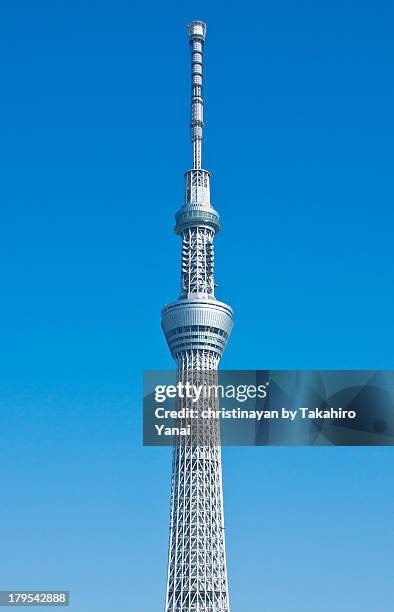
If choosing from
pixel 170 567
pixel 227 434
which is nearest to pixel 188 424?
pixel 170 567

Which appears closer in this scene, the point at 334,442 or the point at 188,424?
the point at 334,442

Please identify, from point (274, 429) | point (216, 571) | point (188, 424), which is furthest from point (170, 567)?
point (274, 429)

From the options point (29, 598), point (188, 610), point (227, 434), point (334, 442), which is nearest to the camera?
point (29, 598)

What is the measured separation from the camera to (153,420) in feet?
371

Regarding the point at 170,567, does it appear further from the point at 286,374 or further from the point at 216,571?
the point at 286,374

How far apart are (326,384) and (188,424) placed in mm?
86399

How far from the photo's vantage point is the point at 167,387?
370 ft

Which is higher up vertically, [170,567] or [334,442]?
[170,567]

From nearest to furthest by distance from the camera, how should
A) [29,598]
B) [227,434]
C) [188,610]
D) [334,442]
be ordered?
[29,598] → [334,442] → [227,434] → [188,610]

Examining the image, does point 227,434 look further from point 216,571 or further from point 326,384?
point 216,571

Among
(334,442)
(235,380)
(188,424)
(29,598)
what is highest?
(188,424)

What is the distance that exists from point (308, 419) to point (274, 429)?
430 centimetres

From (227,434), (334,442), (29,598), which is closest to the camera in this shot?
(29,598)

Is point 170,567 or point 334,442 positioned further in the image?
point 170,567
